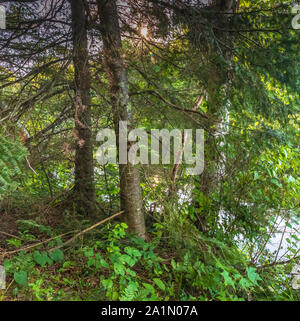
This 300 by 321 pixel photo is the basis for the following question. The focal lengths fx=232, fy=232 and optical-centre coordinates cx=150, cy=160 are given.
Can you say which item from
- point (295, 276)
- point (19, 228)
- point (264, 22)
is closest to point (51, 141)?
point (19, 228)

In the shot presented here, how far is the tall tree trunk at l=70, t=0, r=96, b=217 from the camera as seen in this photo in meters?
3.29

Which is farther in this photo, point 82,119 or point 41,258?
point 82,119

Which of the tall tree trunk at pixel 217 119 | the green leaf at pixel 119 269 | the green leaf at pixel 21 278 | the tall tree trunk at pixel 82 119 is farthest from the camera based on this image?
the tall tree trunk at pixel 217 119

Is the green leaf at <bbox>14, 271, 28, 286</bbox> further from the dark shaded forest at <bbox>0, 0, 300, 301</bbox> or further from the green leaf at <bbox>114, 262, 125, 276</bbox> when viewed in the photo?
the green leaf at <bbox>114, 262, 125, 276</bbox>

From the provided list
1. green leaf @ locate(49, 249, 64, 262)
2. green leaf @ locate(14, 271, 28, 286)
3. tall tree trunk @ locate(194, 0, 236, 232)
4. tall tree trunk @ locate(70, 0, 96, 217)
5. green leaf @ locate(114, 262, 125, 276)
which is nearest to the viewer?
green leaf @ locate(14, 271, 28, 286)

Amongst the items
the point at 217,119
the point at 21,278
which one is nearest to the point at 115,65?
the point at 217,119

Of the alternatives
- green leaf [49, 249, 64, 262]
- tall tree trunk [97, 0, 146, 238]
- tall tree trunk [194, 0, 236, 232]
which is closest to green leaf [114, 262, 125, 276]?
green leaf [49, 249, 64, 262]

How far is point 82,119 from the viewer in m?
3.46

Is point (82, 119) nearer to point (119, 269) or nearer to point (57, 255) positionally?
point (57, 255)

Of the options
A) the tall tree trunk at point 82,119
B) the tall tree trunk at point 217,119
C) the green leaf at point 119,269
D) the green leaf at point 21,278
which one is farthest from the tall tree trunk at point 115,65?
the green leaf at point 21,278

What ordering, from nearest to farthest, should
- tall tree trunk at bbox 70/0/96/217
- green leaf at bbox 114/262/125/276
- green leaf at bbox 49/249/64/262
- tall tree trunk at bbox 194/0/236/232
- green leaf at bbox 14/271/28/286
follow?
green leaf at bbox 14/271/28/286
green leaf at bbox 114/262/125/276
green leaf at bbox 49/249/64/262
tall tree trunk at bbox 70/0/96/217
tall tree trunk at bbox 194/0/236/232

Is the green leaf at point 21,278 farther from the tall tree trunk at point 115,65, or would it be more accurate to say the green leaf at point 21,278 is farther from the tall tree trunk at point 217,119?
the tall tree trunk at point 217,119

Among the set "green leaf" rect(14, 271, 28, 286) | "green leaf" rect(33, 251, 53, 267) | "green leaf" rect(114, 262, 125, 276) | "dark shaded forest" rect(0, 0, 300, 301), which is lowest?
"green leaf" rect(14, 271, 28, 286)

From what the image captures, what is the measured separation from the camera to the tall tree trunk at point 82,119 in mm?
3286
